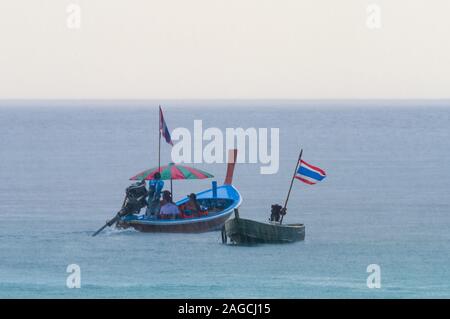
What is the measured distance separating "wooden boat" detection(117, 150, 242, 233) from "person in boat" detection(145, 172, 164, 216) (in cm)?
45

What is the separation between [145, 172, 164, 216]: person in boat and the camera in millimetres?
57412

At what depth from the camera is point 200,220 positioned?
59000mm

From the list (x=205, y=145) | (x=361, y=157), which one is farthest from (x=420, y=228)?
(x=205, y=145)

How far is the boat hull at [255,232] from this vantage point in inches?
2178

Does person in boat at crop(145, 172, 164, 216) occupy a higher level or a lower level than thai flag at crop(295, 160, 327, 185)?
lower

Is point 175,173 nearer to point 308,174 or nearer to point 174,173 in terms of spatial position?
point 174,173

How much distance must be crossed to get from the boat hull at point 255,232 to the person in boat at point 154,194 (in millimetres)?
3588

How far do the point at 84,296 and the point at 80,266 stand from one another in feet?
21.5
